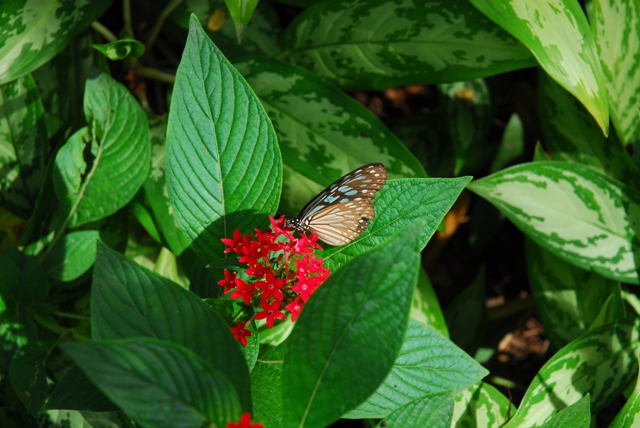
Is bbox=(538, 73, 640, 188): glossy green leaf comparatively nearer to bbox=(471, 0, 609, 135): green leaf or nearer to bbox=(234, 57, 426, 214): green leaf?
bbox=(471, 0, 609, 135): green leaf

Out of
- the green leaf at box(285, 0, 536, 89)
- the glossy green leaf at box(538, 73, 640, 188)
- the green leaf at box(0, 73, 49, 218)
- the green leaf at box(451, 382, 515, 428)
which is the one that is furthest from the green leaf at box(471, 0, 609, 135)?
the green leaf at box(0, 73, 49, 218)

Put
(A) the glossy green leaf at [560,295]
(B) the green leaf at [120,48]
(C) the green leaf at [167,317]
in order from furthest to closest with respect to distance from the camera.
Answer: (A) the glossy green leaf at [560,295], (B) the green leaf at [120,48], (C) the green leaf at [167,317]

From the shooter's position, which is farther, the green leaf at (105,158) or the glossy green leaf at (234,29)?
the glossy green leaf at (234,29)

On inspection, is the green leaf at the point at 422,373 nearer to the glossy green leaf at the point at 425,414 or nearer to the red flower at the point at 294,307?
the glossy green leaf at the point at 425,414

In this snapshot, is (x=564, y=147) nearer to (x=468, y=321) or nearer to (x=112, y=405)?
(x=468, y=321)

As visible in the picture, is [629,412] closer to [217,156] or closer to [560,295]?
[560,295]

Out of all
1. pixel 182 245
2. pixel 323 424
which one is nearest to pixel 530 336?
pixel 182 245

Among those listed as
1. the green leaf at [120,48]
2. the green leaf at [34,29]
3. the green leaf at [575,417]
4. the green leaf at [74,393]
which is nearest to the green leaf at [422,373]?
the green leaf at [575,417]
